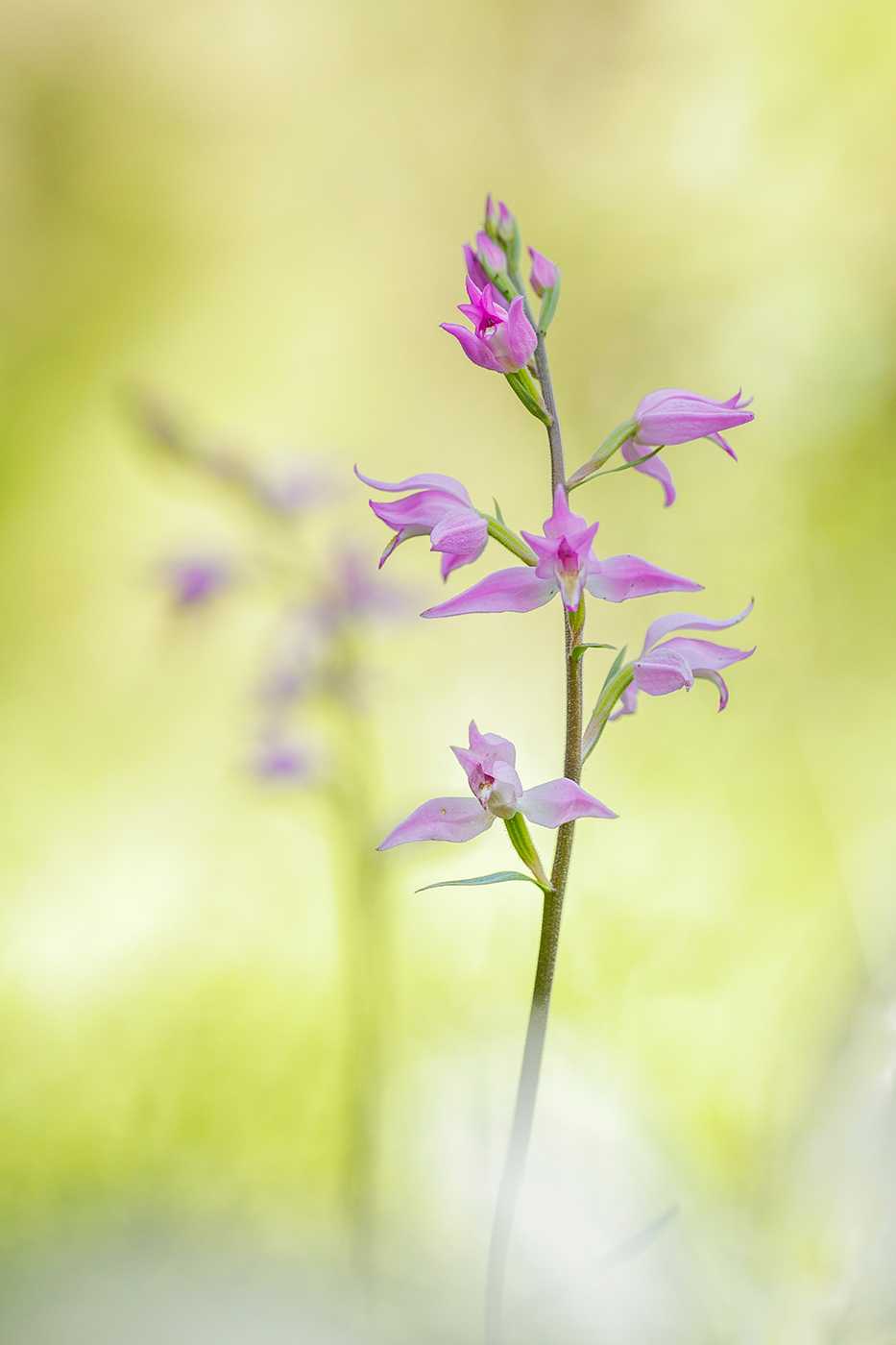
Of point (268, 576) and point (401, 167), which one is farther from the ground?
point (401, 167)

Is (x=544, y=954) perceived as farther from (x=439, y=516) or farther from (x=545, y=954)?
(x=439, y=516)

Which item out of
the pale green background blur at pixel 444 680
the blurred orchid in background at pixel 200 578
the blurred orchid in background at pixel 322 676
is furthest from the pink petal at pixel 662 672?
the blurred orchid in background at pixel 200 578

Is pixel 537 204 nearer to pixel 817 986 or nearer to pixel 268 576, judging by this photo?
pixel 268 576

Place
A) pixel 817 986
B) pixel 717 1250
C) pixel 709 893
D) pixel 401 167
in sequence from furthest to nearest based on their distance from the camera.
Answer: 1. pixel 401 167
2. pixel 709 893
3. pixel 817 986
4. pixel 717 1250

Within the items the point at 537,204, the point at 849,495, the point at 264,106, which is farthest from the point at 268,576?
the point at 264,106

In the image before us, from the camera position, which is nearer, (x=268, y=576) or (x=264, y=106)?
(x=268, y=576)

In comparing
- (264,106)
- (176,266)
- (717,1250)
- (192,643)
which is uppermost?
(264,106)

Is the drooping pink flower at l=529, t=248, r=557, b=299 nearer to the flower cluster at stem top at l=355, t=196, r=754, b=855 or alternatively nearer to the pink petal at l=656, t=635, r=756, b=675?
the flower cluster at stem top at l=355, t=196, r=754, b=855

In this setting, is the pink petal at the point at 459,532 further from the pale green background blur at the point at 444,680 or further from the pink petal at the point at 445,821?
the pale green background blur at the point at 444,680
